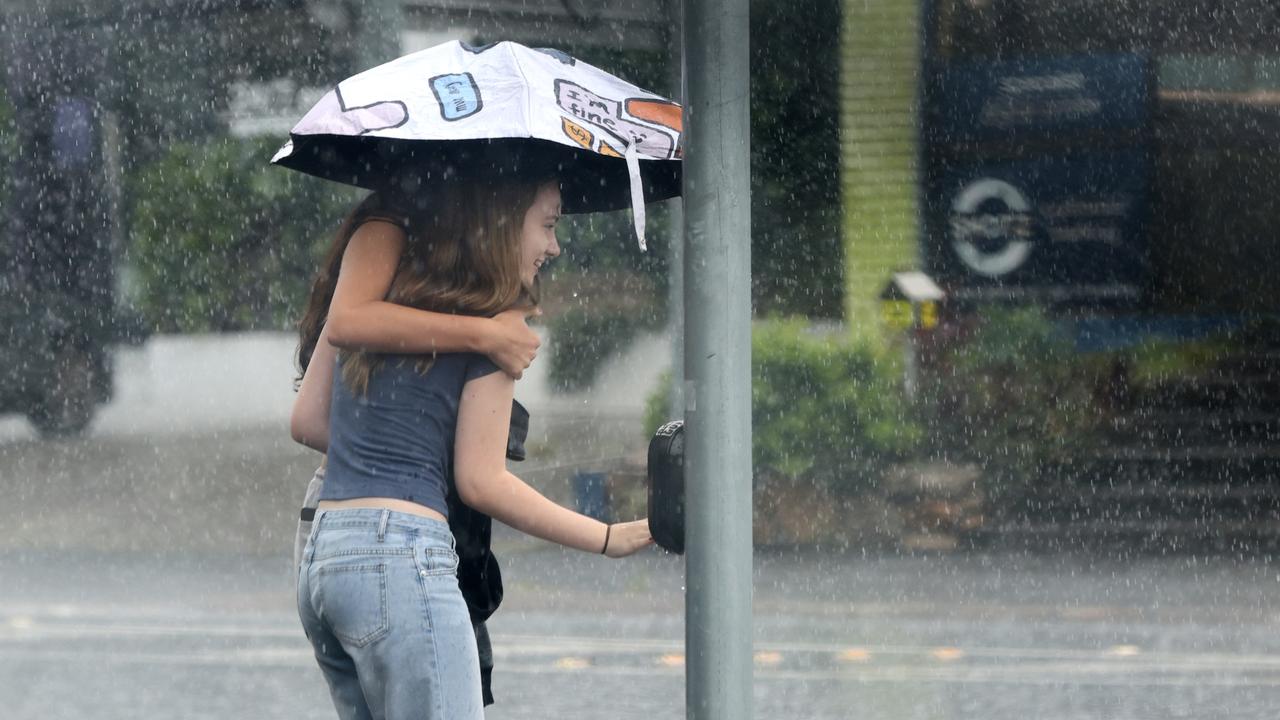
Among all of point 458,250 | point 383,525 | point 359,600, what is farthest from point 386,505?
point 458,250

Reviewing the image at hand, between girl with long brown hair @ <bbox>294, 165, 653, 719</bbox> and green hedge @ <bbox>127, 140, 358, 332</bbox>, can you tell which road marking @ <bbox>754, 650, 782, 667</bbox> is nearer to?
girl with long brown hair @ <bbox>294, 165, 653, 719</bbox>

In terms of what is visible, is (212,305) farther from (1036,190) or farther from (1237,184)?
(1237,184)

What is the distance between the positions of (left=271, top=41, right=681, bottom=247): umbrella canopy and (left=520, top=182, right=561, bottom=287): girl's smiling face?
91 millimetres

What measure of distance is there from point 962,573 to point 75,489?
7.10 m

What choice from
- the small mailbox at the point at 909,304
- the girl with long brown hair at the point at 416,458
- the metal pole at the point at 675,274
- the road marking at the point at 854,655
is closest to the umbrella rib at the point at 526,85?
the girl with long brown hair at the point at 416,458

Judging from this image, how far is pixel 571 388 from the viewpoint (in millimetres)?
12352

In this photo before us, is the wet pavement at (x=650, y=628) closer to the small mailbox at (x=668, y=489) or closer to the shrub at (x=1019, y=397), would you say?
the shrub at (x=1019, y=397)

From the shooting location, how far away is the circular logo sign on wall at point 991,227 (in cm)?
1234

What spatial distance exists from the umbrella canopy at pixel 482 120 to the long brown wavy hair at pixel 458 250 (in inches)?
3.3

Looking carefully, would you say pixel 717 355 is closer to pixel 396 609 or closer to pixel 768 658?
pixel 396 609

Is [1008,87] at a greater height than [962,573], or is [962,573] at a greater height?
[1008,87]

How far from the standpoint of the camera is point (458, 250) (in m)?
2.46

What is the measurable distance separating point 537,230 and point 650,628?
5652 mm

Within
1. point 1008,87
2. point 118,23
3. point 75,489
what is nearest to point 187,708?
point 75,489
